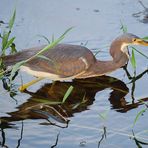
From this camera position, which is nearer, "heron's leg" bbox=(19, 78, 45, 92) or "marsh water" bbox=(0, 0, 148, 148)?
"marsh water" bbox=(0, 0, 148, 148)

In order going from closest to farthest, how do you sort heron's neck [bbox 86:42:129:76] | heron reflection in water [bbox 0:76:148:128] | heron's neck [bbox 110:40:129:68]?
heron reflection in water [bbox 0:76:148:128] → heron's neck [bbox 86:42:129:76] → heron's neck [bbox 110:40:129:68]

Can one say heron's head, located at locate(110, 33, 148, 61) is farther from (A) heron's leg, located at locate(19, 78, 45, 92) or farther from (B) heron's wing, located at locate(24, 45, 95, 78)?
(A) heron's leg, located at locate(19, 78, 45, 92)

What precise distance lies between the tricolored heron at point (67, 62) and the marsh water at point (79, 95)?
0.17 metres

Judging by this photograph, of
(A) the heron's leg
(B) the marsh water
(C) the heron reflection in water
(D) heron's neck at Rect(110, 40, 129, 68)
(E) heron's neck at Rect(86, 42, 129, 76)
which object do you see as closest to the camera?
(B) the marsh water

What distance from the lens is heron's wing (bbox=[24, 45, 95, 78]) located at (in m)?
6.21

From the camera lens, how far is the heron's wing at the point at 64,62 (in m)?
6.21

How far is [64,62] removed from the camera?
630cm

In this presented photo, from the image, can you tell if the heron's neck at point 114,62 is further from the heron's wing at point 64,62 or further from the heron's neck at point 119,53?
the heron's wing at point 64,62

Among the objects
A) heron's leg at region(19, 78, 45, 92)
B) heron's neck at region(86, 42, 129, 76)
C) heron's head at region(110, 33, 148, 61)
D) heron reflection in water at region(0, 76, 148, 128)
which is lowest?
heron reflection in water at region(0, 76, 148, 128)

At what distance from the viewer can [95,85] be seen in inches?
257

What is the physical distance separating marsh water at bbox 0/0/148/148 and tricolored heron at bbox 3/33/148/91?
17 cm

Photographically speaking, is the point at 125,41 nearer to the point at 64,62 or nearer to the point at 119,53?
the point at 119,53

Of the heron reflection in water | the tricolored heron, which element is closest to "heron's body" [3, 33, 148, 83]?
the tricolored heron

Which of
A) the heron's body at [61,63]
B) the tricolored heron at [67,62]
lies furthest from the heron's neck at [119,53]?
the heron's body at [61,63]
